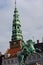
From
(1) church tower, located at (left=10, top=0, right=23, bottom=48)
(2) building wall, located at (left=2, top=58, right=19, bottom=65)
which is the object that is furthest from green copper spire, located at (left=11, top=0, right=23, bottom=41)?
(2) building wall, located at (left=2, top=58, right=19, bottom=65)

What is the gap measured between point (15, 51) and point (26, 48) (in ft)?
194

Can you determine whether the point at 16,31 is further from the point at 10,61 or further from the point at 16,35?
the point at 10,61

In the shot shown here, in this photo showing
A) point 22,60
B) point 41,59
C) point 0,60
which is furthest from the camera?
point 0,60

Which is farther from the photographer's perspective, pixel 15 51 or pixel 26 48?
pixel 15 51

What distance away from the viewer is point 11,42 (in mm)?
114938

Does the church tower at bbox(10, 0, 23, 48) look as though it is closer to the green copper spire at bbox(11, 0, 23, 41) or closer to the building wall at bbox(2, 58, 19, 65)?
the green copper spire at bbox(11, 0, 23, 41)

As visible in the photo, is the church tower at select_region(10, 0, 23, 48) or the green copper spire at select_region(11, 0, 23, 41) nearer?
the green copper spire at select_region(11, 0, 23, 41)

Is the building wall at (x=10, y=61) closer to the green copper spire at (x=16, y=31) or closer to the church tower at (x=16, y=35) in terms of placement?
the church tower at (x=16, y=35)

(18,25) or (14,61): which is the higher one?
(18,25)

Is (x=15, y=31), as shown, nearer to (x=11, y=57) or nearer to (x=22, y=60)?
(x=11, y=57)

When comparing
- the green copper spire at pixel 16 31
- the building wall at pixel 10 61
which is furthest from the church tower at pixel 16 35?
the building wall at pixel 10 61

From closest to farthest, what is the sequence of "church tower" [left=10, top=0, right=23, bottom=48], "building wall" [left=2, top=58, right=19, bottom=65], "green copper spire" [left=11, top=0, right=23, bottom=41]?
"building wall" [left=2, top=58, right=19, bottom=65], "green copper spire" [left=11, top=0, right=23, bottom=41], "church tower" [left=10, top=0, right=23, bottom=48]

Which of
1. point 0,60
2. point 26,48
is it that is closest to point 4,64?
point 0,60

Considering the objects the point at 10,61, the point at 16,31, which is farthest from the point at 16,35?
the point at 10,61
